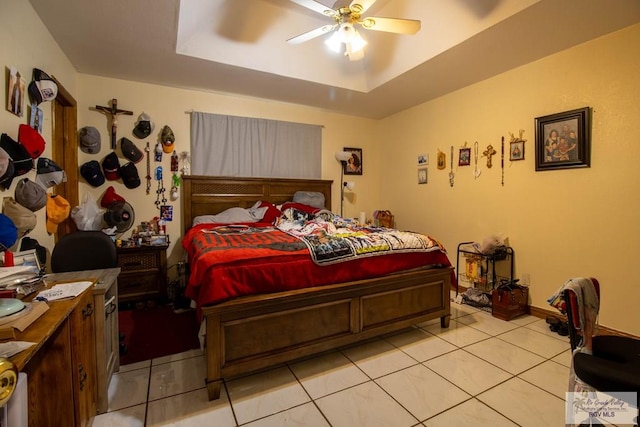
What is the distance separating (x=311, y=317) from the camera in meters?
2.08

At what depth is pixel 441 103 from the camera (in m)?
4.04

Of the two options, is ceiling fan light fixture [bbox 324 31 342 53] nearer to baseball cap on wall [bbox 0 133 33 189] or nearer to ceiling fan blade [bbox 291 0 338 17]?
ceiling fan blade [bbox 291 0 338 17]

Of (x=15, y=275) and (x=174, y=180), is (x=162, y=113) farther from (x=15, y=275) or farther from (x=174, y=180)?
(x=15, y=275)

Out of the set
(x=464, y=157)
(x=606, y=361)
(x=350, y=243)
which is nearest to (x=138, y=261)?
(x=350, y=243)

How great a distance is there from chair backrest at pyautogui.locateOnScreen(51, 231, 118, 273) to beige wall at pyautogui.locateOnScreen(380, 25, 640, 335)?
12.4ft

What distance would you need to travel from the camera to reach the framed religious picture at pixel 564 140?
8.64 feet

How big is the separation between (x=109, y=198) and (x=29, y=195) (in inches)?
57.8

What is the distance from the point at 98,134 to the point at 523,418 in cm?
447

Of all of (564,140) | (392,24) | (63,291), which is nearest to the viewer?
(63,291)

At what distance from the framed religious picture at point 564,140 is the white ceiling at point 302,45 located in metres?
0.65

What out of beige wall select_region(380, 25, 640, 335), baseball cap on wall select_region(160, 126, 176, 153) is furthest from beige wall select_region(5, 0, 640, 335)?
baseball cap on wall select_region(160, 126, 176, 153)

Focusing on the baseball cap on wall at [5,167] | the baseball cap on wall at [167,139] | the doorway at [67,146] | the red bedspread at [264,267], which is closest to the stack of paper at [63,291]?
the red bedspread at [264,267]

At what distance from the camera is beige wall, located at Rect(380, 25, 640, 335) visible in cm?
243

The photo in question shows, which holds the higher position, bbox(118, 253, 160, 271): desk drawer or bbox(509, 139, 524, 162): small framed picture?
bbox(509, 139, 524, 162): small framed picture
